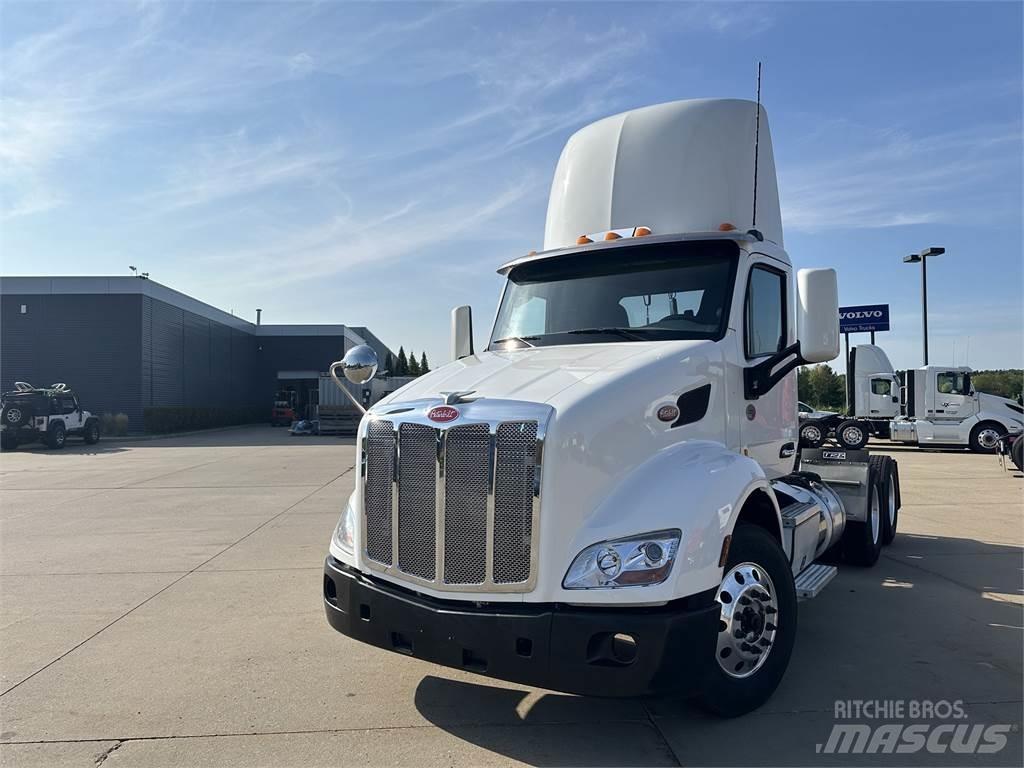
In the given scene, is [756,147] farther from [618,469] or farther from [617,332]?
[618,469]

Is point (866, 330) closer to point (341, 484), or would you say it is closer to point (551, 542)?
point (341, 484)

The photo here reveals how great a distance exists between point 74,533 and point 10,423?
1935 cm

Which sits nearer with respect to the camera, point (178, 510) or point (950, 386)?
point (178, 510)

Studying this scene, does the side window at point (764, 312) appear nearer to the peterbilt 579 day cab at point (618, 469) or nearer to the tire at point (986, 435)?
the peterbilt 579 day cab at point (618, 469)

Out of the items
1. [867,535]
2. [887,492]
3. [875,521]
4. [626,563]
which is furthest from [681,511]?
[887,492]

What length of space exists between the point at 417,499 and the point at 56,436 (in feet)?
88.7

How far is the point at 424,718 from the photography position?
3898 millimetres

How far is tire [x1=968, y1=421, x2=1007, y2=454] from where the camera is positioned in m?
21.7

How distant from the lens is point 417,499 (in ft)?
12.4

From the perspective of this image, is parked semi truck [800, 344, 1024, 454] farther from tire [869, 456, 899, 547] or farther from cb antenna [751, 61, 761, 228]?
cb antenna [751, 61, 761, 228]

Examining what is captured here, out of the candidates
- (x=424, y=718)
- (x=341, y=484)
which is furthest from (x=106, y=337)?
(x=424, y=718)

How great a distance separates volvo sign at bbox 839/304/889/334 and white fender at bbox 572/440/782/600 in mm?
27009

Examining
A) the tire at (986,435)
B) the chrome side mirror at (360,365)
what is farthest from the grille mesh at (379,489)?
the tire at (986,435)

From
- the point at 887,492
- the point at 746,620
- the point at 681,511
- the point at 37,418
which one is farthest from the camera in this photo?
the point at 37,418
